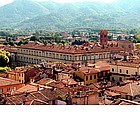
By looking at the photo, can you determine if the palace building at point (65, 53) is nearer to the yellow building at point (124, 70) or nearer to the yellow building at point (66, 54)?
the yellow building at point (66, 54)

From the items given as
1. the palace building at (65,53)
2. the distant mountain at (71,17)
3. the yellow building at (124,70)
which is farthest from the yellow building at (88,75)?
the distant mountain at (71,17)

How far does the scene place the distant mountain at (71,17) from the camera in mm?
36281

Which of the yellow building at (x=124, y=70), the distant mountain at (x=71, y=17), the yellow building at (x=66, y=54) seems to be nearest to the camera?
the yellow building at (x=124, y=70)

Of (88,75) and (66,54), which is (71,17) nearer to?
(66,54)

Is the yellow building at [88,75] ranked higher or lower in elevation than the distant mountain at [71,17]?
lower

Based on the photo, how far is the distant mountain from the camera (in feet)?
119

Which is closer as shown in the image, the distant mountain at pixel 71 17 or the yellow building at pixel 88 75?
the yellow building at pixel 88 75

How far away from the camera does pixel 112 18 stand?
38406 mm

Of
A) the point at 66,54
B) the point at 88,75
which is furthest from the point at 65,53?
the point at 88,75

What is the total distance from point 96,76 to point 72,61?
4181mm

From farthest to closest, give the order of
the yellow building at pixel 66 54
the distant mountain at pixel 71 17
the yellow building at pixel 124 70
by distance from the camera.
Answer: the distant mountain at pixel 71 17 < the yellow building at pixel 66 54 < the yellow building at pixel 124 70

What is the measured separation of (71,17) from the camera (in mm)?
45969

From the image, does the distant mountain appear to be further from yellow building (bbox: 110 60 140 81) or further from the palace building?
yellow building (bbox: 110 60 140 81)

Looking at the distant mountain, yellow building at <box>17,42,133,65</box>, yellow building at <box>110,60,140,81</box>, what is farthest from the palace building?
the distant mountain
